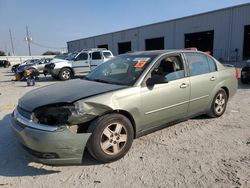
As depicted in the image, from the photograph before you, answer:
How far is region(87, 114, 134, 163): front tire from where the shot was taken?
3.08 meters

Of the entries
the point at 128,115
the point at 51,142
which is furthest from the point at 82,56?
the point at 51,142

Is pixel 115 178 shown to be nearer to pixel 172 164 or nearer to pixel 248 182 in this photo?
pixel 172 164

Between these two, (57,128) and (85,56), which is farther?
(85,56)

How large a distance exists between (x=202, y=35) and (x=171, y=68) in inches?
1082

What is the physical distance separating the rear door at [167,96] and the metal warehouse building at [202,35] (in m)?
22.7

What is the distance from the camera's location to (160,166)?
318cm

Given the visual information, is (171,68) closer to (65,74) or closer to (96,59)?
(65,74)

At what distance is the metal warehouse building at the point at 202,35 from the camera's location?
931 inches

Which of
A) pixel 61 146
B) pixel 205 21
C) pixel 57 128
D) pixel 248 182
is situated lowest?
pixel 248 182

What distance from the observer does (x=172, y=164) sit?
3230 millimetres

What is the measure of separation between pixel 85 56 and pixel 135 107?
39.1 feet

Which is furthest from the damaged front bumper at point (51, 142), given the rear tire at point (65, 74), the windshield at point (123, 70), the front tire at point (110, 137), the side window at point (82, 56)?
the side window at point (82, 56)

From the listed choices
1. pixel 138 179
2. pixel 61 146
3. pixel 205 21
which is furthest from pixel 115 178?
pixel 205 21

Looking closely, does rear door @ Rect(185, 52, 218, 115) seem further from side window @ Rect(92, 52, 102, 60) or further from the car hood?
side window @ Rect(92, 52, 102, 60)
